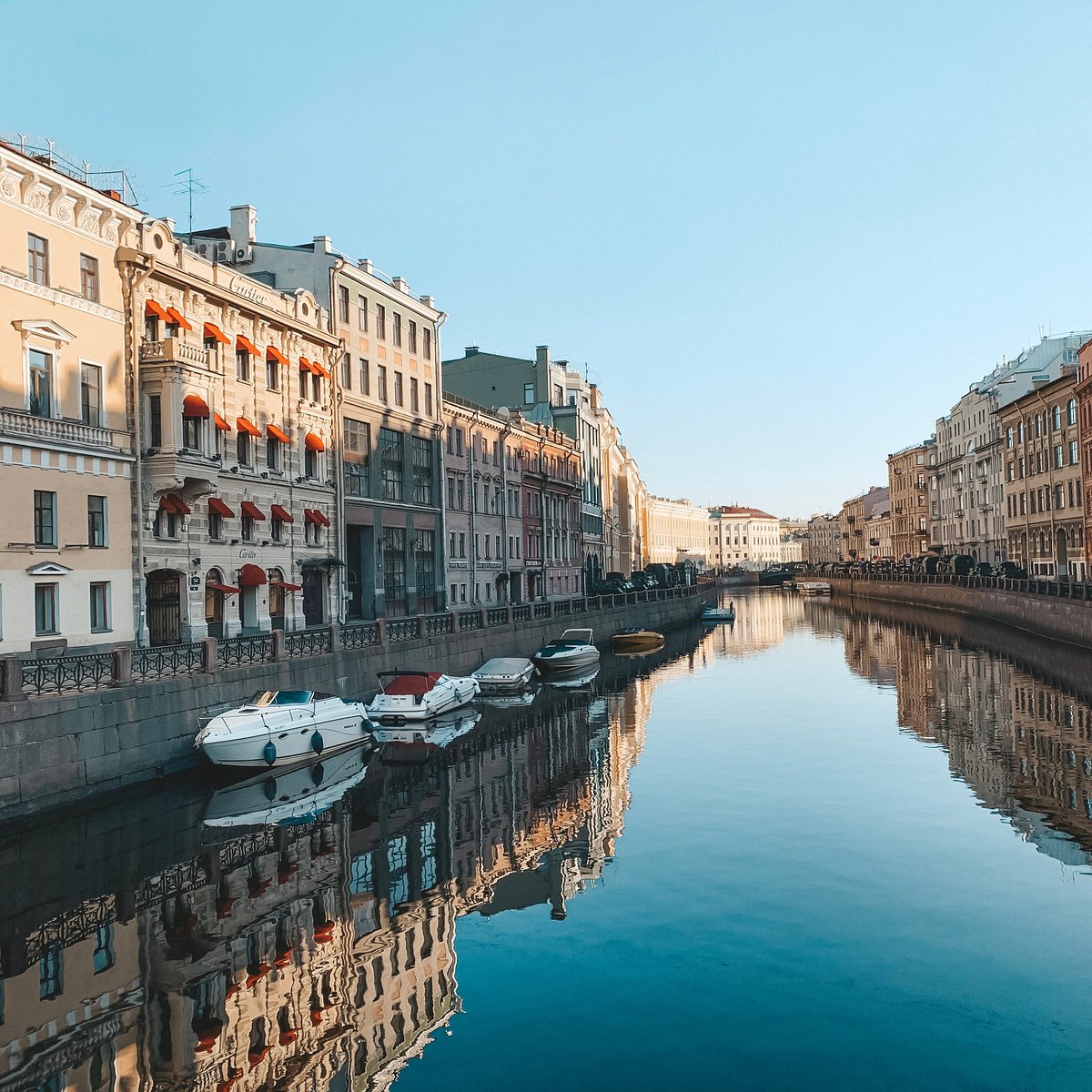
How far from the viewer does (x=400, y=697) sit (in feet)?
124

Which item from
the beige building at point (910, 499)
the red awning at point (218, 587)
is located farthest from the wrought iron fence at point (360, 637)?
the beige building at point (910, 499)

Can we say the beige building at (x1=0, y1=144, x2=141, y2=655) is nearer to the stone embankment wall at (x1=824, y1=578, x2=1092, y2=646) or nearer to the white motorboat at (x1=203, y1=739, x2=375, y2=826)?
the white motorboat at (x1=203, y1=739, x2=375, y2=826)

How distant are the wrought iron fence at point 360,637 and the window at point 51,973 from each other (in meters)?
22.9

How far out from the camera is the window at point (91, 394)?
108 feet

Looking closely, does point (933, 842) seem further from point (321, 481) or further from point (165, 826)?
point (321, 481)

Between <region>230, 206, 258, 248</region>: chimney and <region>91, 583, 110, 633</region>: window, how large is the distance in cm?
2439

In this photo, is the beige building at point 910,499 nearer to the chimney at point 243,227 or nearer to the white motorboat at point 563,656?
the white motorboat at point 563,656

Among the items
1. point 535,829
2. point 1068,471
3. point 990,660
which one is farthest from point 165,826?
Result: point 1068,471

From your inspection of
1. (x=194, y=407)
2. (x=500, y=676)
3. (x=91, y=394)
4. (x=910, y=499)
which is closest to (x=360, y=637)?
(x=500, y=676)

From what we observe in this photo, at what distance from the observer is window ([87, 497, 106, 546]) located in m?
32.8

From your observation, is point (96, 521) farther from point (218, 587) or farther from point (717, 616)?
point (717, 616)

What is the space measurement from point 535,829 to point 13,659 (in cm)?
1256

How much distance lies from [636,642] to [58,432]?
48.3 metres

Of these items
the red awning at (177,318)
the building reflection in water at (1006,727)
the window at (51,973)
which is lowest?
the building reflection in water at (1006,727)
